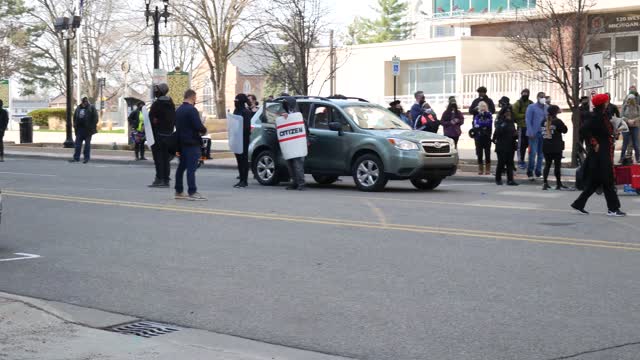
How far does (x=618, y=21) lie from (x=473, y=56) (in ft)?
27.7

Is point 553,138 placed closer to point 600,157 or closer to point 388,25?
point 600,157

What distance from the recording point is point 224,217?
1458cm

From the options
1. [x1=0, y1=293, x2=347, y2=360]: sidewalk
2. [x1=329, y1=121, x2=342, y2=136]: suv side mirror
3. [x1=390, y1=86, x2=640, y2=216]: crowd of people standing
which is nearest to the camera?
[x1=0, y1=293, x2=347, y2=360]: sidewalk

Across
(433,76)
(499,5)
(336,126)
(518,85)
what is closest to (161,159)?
(336,126)

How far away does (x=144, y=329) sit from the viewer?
298 inches

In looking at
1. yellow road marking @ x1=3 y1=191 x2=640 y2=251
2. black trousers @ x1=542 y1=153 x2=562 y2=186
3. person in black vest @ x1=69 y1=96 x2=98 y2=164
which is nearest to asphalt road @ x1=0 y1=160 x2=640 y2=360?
yellow road marking @ x1=3 y1=191 x2=640 y2=251

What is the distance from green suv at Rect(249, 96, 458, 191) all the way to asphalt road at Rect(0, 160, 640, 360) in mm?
2067

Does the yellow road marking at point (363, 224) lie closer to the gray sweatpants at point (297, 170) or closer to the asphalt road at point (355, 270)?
the asphalt road at point (355, 270)

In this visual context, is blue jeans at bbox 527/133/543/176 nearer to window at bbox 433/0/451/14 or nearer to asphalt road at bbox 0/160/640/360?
asphalt road at bbox 0/160/640/360

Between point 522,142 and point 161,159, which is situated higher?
point 522,142

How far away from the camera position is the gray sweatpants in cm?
1975

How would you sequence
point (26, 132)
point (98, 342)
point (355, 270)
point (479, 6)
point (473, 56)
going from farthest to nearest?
point (473, 56) < point (479, 6) < point (26, 132) < point (355, 270) < point (98, 342)

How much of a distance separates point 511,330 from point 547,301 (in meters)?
1.13

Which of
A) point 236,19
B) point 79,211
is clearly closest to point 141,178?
point 79,211
